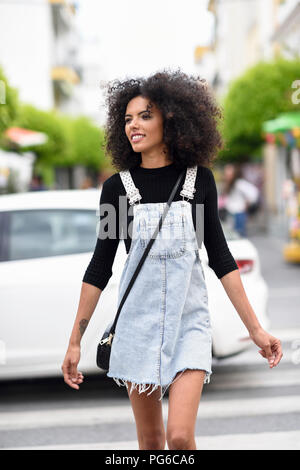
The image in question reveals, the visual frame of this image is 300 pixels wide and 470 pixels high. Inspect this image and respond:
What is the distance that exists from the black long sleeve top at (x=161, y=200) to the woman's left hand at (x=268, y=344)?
0.84 ft

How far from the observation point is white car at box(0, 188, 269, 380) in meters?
5.12

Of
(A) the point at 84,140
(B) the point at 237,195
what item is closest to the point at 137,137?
(B) the point at 237,195

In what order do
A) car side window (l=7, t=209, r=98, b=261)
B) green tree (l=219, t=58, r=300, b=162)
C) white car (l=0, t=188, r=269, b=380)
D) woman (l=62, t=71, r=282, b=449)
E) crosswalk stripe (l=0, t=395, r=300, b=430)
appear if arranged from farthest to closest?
1. green tree (l=219, t=58, r=300, b=162)
2. car side window (l=7, t=209, r=98, b=261)
3. white car (l=0, t=188, r=269, b=380)
4. crosswalk stripe (l=0, t=395, r=300, b=430)
5. woman (l=62, t=71, r=282, b=449)

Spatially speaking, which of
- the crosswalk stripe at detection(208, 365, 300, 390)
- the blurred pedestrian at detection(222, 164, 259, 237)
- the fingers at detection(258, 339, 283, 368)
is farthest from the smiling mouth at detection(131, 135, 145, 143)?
the blurred pedestrian at detection(222, 164, 259, 237)

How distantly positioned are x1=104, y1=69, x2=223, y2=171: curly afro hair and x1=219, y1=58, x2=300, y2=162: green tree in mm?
19150

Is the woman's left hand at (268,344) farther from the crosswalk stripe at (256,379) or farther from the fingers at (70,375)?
the crosswalk stripe at (256,379)

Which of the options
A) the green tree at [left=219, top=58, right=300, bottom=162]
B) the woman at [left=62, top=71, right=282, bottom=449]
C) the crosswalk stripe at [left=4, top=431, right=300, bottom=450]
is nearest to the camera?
the woman at [left=62, top=71, right=282, bottom=449]

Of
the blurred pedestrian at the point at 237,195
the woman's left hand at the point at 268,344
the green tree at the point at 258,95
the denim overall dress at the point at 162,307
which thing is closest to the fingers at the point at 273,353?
the woman's left hand at the point at 268,344

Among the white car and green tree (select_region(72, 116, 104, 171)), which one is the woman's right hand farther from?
green tree (select_region(72, 116, 104, 171))

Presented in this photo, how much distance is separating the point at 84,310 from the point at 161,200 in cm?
51

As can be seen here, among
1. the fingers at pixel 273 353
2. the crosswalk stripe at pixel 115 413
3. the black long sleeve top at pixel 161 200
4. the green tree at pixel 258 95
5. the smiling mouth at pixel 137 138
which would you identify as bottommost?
the crosswalk stripe at pixel 115 413

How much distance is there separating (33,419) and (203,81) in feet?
9.25

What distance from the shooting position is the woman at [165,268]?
267 centimetres
